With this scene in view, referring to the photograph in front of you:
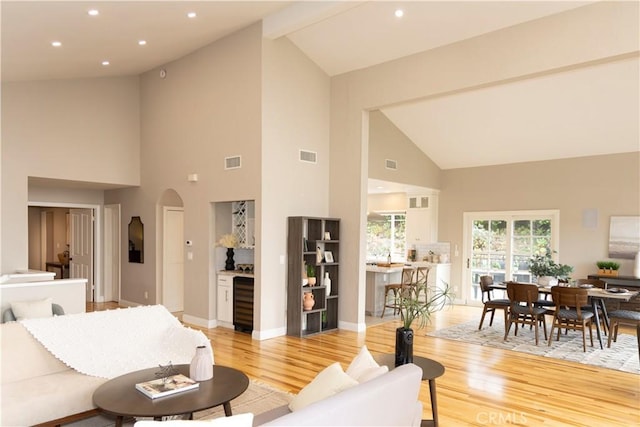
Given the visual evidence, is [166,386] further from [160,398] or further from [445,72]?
[445,72]

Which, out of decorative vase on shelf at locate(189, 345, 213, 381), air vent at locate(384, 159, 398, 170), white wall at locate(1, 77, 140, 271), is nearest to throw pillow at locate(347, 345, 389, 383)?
decorative vase on shelf at locate(189, 345, 213, 381)

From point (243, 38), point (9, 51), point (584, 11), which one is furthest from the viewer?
point (243, 38)

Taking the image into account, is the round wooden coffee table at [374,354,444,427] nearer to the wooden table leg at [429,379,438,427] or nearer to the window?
the wooden table leg at [429,379,438,427]

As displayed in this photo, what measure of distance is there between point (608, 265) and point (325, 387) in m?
7.68

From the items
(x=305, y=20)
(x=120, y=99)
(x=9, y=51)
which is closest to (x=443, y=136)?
(x=305, y=20)

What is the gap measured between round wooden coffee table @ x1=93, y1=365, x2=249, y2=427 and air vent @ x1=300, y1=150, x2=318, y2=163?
14.3ft

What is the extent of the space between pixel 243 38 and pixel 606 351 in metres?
6.87

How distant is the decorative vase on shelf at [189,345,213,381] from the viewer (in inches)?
129

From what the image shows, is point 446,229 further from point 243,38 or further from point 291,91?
point 243,38

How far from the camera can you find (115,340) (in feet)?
12.9

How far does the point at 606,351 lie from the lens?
6129 mm

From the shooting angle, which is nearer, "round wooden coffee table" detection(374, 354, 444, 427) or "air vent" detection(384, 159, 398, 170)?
"round wooden coffee table" detection(374, 354, 444, 427)

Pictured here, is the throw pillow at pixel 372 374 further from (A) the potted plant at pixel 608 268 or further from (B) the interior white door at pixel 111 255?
(B) the interior white door at pixel 111 255

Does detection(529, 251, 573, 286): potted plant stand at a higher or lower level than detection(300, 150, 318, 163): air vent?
lower
